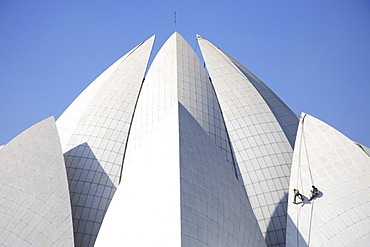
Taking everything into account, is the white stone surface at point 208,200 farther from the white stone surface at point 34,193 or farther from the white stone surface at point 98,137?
the white stone surface at point 98,137

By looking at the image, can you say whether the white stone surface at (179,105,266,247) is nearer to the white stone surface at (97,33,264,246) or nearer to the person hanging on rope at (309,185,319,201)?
the white stone surface at (97,33,264,246)

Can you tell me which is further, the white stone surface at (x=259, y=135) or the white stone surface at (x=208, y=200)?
the white stone surface at (x=259, y=135)

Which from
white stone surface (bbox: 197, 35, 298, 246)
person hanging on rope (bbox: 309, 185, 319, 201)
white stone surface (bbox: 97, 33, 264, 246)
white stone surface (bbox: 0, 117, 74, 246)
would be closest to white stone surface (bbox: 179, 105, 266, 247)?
white stone surface (bbox: 97, 33, 264, 246)

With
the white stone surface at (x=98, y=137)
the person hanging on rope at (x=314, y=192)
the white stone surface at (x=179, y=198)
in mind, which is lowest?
the white stone surface at (x=179, y=198)

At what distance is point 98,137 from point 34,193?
6785mm

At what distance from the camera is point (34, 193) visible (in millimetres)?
24969

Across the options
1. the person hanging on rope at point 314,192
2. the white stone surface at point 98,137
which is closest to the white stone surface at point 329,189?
the person hanging on rope at point 314,192

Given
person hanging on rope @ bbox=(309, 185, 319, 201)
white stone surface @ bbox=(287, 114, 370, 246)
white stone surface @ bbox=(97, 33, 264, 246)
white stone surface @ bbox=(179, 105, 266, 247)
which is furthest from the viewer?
person hanging on rope @ bbox=(309, 185, 319, 201)

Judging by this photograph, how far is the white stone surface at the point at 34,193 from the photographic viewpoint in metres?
23.6

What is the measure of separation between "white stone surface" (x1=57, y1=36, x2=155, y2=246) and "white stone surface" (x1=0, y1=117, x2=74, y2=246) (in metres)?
Answer: 2.81

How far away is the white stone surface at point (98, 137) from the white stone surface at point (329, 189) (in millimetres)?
11066

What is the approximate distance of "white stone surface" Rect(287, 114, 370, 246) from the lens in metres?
23.6

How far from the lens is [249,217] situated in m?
23.4

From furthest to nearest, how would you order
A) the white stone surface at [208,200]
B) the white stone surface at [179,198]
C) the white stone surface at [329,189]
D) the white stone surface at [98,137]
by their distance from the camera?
1. the white stone surface at [98,137]
2. the white stone surface at [329,189]
3. the white stone surface at [208,200]
4. the white stone surface at [179,198]
